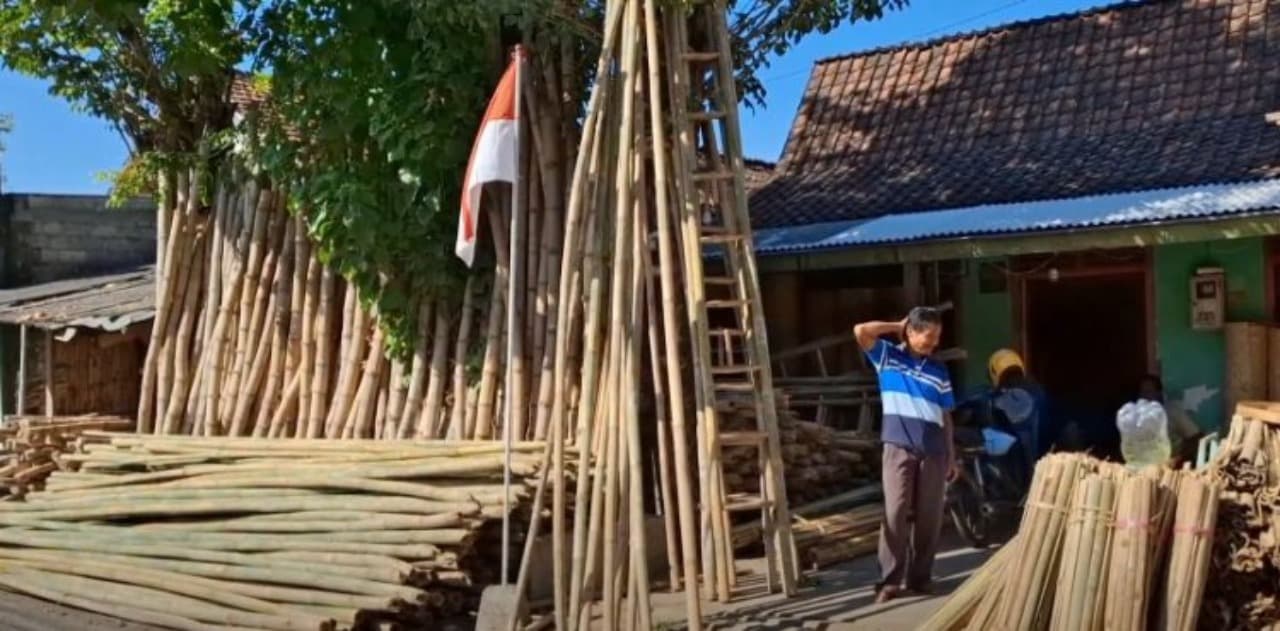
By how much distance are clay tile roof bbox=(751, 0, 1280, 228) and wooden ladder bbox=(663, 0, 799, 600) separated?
3316mm

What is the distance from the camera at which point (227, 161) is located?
11.0 metres

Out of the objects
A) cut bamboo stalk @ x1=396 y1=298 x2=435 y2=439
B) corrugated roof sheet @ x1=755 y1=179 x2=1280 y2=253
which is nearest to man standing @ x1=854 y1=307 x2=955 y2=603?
corrugated roof sheet @ x1=755 y1=179 x2=1280 y2=253

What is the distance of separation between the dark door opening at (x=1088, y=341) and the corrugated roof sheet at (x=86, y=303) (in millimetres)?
8231

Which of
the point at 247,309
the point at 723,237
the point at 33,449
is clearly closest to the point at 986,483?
the point at 723,237

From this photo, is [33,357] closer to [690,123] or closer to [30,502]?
[30,502]

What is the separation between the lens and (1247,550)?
16.0 feet

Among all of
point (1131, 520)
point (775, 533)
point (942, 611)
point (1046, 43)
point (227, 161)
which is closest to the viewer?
point (1131, 520)

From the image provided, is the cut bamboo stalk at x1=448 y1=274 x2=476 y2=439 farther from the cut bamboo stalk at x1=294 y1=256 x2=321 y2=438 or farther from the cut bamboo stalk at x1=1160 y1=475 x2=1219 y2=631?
the cut bamboo stalk at x1=1160 y1=475 x2=1219 y2=631

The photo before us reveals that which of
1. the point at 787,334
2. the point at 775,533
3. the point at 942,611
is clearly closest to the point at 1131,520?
the point at 942,611

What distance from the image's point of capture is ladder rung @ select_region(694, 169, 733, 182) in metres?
6.95

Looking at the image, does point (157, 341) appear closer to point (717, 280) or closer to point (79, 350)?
point (79, 350)

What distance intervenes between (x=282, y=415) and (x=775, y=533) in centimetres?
472

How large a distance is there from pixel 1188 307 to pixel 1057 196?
121cm

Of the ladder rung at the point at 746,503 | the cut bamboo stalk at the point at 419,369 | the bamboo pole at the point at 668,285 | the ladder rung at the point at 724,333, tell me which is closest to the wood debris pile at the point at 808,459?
the ladder rung at the point at 724,333
